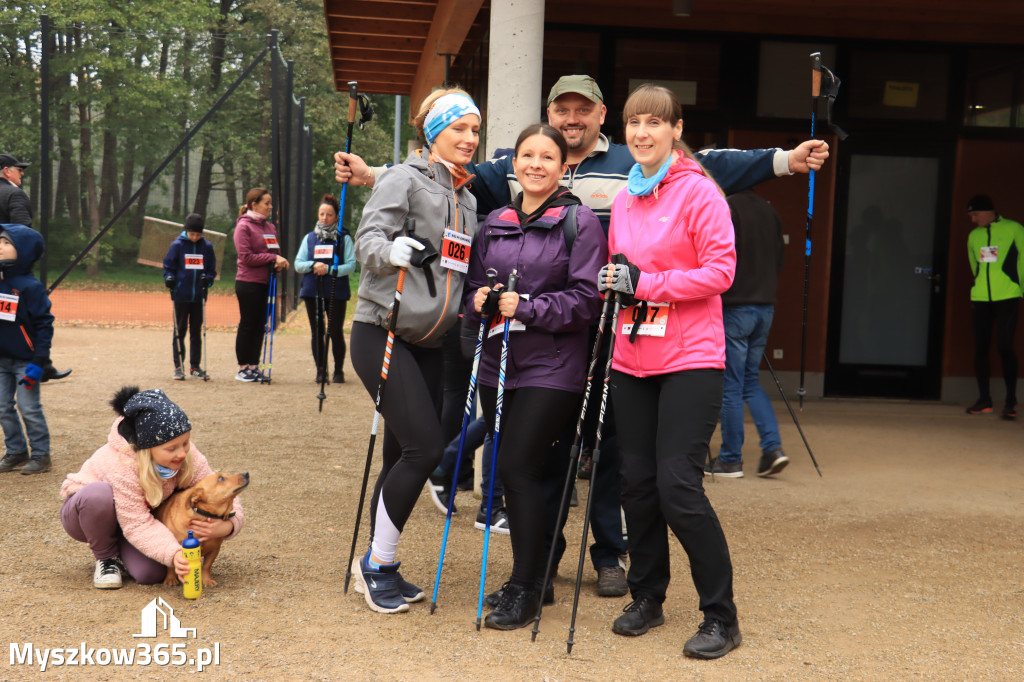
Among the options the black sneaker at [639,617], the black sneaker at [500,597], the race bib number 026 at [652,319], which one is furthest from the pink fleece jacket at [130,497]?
the race bib number 026 at [652,319]

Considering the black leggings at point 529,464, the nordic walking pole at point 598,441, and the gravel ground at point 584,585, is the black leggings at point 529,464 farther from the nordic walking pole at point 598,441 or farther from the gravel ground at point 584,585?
the gravel ground at point 584,585

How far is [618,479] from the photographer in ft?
13.6

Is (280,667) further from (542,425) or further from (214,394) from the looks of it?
(214,394)

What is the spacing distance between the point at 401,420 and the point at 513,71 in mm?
2668

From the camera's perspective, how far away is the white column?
5.59 m

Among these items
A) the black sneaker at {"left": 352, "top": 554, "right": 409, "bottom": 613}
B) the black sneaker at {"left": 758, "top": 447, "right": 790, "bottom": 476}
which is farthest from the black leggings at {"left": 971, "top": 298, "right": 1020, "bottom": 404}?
the black sneaker at {"left": 352, "top": 554, "right": 409, "bottom": 613}

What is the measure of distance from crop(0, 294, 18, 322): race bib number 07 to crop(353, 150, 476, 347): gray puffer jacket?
286cm

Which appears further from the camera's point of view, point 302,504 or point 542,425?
point 302,504

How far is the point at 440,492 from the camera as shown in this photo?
553cm

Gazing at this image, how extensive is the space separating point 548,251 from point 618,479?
3.43 ft

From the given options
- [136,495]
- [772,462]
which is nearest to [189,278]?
[772,462]

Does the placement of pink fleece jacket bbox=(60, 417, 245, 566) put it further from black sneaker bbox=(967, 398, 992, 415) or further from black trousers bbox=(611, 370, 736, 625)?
black sneaker bbox=(967, 398, 992, 415)

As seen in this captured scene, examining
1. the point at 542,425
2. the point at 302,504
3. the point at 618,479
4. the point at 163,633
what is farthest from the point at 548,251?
the point at 302,504

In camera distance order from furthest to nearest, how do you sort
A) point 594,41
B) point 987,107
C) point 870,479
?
point 987,107, point 594,41, point 870,479
